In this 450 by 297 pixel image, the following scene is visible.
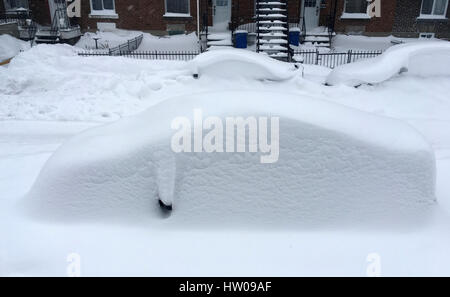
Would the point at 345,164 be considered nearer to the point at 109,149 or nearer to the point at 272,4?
the point at 109,149

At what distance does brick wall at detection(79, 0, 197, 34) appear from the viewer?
18.3 metres

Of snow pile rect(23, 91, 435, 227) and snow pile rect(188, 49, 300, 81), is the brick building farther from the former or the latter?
snow pile rect(23, 91, 435, 227)

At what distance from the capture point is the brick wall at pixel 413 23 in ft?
63.0

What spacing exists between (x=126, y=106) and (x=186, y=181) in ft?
20.6

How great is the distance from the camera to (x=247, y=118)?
3703 mm

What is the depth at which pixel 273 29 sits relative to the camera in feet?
50.3

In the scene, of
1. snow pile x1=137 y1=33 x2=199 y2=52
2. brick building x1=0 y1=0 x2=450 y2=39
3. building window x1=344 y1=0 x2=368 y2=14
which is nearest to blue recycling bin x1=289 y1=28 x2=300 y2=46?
brick building x1=0 y1=0 x2=450 y2=39

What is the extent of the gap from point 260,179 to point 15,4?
21260 millimetres

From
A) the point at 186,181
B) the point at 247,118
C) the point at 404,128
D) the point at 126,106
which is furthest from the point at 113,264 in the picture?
the point at 126,106

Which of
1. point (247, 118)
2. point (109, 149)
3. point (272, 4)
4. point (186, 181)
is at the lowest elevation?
point (186, 181)

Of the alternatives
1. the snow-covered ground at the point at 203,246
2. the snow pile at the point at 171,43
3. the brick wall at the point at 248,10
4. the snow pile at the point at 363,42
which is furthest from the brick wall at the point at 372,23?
the snow-covered ground at the point at 203,246

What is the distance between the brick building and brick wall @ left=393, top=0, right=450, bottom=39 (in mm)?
245

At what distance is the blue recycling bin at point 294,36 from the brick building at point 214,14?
214cm

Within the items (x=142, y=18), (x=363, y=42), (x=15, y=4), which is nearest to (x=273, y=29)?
(x=363, y=42)
